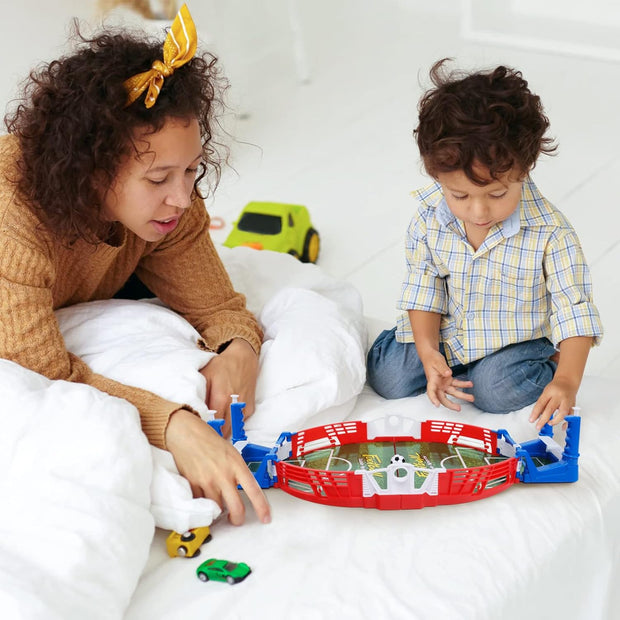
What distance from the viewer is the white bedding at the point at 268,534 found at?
96 cm

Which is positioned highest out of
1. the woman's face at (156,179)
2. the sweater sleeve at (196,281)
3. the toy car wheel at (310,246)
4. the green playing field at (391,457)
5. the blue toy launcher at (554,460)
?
the woman's face at (156,179)

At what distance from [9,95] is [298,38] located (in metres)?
1.06

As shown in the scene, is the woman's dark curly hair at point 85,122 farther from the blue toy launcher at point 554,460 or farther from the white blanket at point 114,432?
the blue toy launcher at point 554,460

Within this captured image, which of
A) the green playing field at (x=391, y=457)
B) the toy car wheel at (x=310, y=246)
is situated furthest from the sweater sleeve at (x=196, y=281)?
the toy car wheel at (x=310, y=246)

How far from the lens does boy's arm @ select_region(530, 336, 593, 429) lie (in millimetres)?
1207

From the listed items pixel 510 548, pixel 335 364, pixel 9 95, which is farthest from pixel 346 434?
pixel 9 95

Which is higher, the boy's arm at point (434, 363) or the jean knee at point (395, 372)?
the boy's arm at point (434, 363)

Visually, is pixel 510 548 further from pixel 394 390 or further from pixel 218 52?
pixel 218 52

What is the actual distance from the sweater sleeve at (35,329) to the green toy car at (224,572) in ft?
0.61

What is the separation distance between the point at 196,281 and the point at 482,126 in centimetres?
52

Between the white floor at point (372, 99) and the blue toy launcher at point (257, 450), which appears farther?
the white floor at point (372, 99)

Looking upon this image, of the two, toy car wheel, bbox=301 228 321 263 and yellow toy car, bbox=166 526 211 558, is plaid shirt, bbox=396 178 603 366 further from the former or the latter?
toy car wheel, bbox=301 228 321 263

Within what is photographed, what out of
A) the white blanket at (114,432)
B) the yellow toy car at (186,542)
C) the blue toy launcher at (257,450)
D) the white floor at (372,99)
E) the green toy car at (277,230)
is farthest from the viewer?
the white floor at (372,99)

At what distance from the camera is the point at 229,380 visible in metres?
1.28
